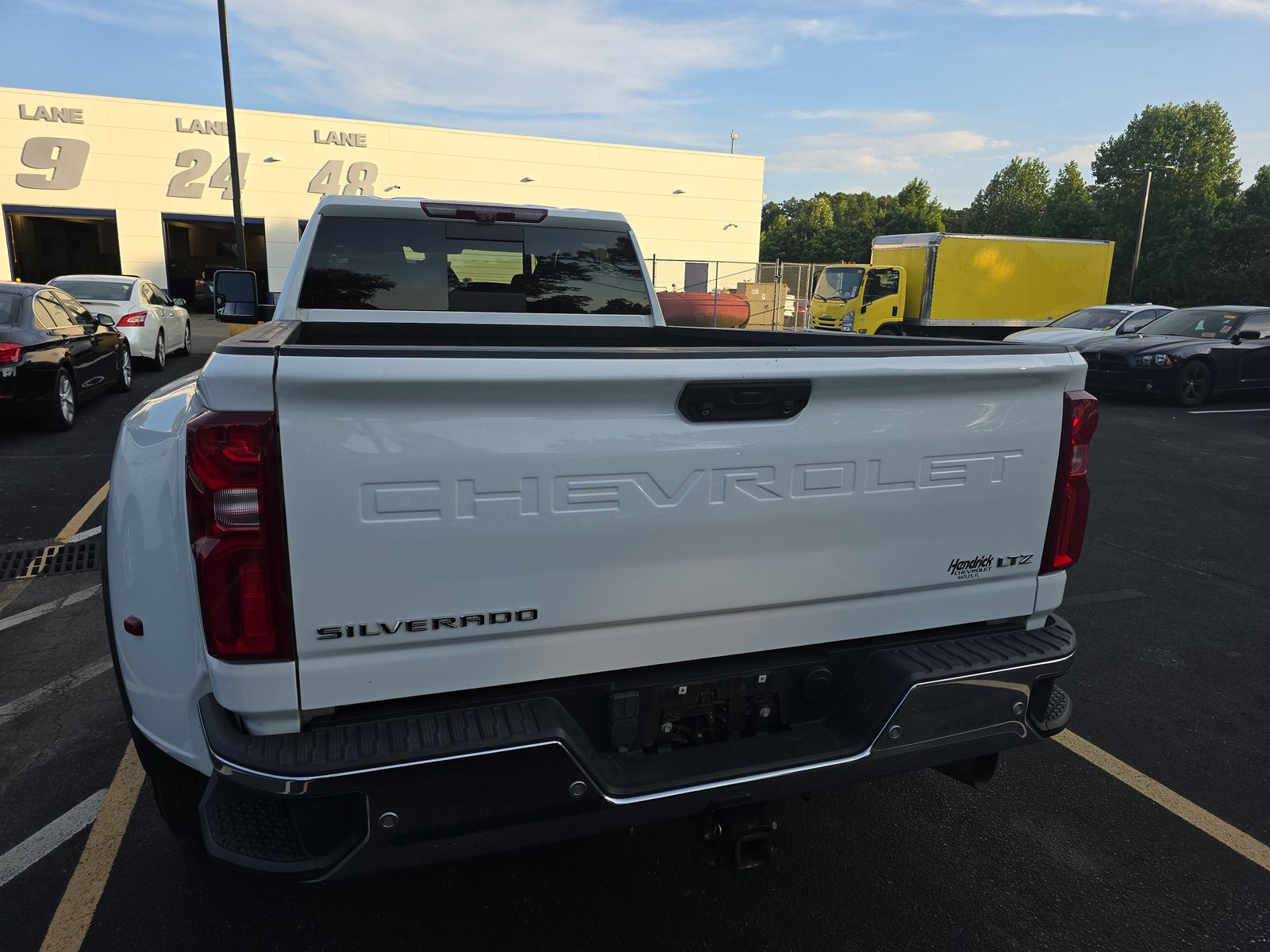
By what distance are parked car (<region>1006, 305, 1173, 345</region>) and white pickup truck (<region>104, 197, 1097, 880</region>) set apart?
14.5 m

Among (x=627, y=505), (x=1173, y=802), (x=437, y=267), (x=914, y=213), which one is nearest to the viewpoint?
(x=627, y=505)

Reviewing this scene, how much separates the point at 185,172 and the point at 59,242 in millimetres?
12782

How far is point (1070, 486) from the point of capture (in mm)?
2518

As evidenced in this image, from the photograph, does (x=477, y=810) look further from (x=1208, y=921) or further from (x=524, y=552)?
(x=1208, y=921)

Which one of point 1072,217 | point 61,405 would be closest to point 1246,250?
point 1072,217

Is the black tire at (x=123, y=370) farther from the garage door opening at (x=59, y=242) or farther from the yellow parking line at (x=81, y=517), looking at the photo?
the garage door opening at (x=59, y=242)

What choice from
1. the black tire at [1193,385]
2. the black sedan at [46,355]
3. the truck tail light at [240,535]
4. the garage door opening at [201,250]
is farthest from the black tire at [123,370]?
the garage door opening at [201,250]

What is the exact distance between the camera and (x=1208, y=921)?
8.39ft

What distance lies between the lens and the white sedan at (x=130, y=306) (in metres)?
13.4

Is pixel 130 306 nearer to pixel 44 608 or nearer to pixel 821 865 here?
pixel 44 608

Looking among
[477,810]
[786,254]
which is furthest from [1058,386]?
[786,254]

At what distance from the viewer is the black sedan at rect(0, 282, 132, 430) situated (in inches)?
336

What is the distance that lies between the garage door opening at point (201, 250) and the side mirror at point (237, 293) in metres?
26.4

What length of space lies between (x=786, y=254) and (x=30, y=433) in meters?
92.9
